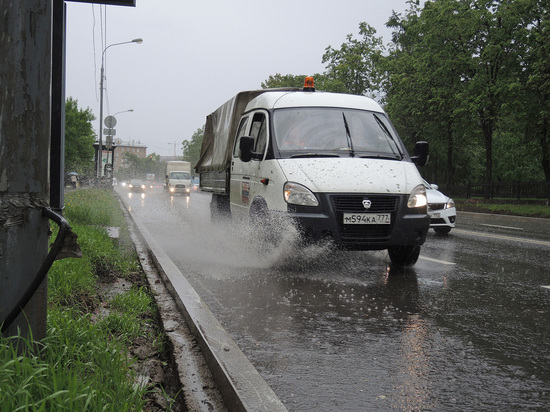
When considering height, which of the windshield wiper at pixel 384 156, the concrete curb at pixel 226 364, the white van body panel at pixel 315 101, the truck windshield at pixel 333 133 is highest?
the white van body panel at pixel 315 101

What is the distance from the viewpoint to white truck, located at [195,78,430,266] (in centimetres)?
609

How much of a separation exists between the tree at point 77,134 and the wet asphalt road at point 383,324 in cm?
5394

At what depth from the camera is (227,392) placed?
8.98 feet

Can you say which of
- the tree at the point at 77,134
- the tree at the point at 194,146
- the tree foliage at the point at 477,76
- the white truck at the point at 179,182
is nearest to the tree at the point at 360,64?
the tree foliage at the point at 477,76

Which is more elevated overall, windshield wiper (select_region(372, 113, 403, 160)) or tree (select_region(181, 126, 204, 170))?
tree (select_region(181, 126, 204, 170))

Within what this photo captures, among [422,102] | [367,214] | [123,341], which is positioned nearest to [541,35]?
[422,102]

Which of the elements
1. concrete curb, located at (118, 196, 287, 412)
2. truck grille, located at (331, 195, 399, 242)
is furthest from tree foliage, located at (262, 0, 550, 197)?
concrete curb, located at (118, 196, 287, 412)

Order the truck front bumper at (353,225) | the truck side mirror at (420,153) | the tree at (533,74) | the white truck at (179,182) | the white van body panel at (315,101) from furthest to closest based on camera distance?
the white truck at (179,182) → the tree at (533,74) → the white van body panel at (315,101) → the truck side mirror at (420,153) → the truck front bumper at (353,225)

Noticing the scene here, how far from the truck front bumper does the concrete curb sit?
5.83ft

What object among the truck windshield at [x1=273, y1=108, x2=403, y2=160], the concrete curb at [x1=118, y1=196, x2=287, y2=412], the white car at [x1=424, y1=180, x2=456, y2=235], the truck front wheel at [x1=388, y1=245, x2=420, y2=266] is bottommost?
the concrete curb at [x1=118, y1=196, x2=287, y2=412]

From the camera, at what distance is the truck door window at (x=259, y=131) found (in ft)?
24.8

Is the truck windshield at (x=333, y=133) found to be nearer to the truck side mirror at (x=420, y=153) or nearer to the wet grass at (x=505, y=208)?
the truck side mirror at (x=420, y=153)

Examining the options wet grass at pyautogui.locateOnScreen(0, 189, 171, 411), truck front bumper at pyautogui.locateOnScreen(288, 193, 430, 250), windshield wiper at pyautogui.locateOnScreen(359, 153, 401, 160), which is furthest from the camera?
windshield wiper at pyautogui.locateOnScreen(359, 153, 401, 160)

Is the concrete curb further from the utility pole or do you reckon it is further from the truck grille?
the truck grille
